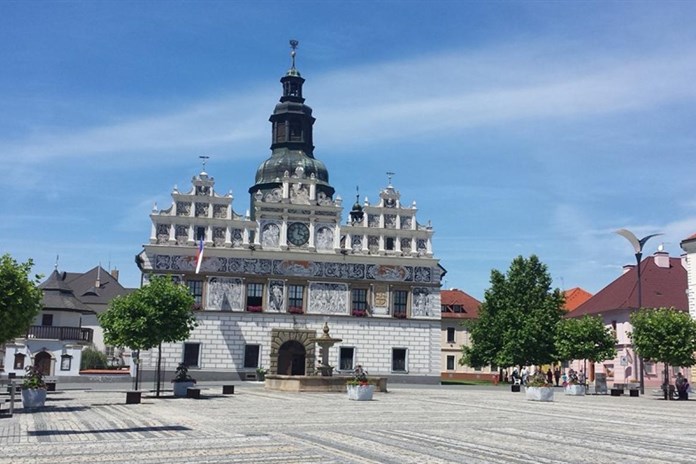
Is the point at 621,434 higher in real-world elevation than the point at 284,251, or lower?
lower

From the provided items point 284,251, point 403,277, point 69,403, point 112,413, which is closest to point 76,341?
point 284,251

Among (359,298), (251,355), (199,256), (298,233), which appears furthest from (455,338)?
(199,256)

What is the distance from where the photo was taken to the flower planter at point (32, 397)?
22.3 meters

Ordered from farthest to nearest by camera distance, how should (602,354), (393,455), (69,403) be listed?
(602,354), (69,403), (393,455)

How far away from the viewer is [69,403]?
25.4 m

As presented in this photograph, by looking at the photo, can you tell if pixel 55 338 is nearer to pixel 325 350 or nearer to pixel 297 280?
pixel 297 280

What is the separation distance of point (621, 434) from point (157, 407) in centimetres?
1406

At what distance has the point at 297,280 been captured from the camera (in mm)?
51344

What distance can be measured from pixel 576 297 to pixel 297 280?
43.7 m

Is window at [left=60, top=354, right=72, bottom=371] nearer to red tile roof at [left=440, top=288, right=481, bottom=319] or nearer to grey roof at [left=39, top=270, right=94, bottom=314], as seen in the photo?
grey roof at [left=39, top=270, right=94, bottom=314]

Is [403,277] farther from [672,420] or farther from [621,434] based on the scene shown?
[621,434]

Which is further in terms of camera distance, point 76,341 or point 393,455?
point 76,341

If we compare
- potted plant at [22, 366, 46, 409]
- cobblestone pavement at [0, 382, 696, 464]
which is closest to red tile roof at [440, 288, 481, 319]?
cobblestone pavement at [0, 382, 696, 464]

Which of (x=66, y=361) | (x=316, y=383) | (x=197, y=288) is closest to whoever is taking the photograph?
(x=316, y=383)
